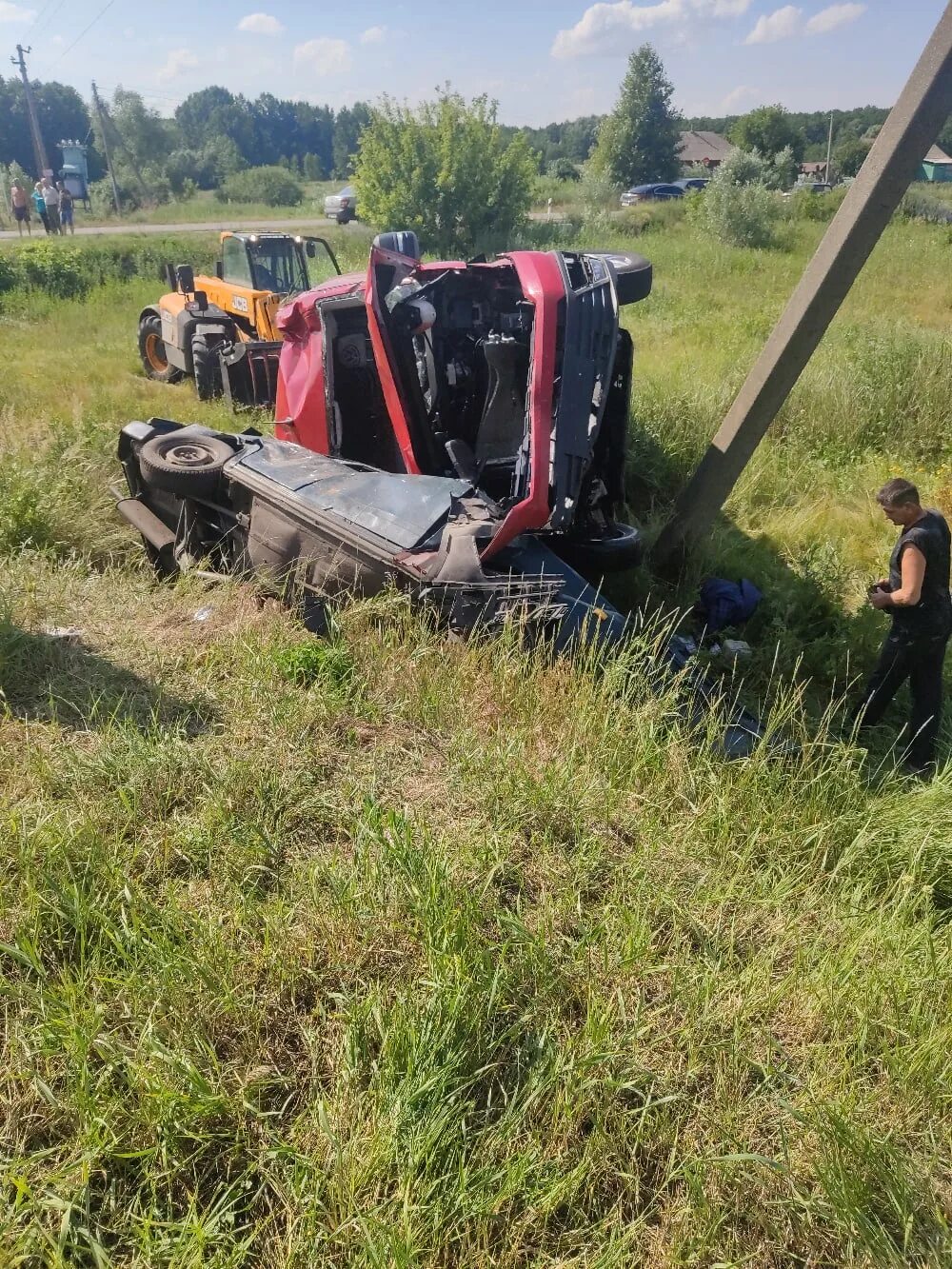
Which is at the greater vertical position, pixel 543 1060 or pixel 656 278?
pixel 656 278

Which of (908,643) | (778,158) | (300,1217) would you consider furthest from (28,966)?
(778,158)

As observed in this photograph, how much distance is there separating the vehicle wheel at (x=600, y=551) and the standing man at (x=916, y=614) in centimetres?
128

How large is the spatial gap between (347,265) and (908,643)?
2048 centimetres

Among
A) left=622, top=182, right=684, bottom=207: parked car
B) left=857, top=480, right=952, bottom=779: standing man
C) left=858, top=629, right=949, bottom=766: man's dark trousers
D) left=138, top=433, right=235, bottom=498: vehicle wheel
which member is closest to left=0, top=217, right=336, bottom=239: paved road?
left=622, top=182, right=684, bottom=207: parked car

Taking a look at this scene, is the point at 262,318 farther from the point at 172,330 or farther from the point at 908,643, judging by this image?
the point at 908,643

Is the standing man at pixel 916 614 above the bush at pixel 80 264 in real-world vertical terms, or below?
below

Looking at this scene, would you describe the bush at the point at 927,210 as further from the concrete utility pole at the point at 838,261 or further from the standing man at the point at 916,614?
the standing man at the point at 916,614

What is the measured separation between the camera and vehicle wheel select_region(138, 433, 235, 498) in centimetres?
484

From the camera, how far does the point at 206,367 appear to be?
9.38 meters

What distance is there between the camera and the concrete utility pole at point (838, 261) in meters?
3.68

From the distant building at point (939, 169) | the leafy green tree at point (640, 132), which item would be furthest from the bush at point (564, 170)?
the distant building at point (939, 169)

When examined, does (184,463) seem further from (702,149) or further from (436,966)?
(702,149)

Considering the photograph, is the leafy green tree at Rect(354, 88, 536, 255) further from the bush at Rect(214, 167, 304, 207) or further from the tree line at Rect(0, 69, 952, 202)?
the bush at Rect(214, 167, 304, 207)

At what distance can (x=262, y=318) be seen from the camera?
9898mm
